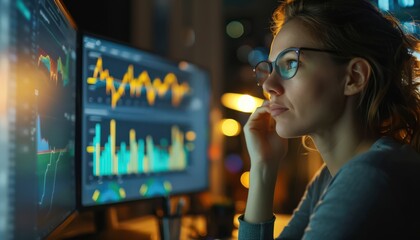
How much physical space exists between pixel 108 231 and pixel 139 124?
1.17 feet

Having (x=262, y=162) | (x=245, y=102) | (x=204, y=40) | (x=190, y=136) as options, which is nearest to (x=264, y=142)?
(x=262, y=162)

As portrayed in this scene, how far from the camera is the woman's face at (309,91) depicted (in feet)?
3.24

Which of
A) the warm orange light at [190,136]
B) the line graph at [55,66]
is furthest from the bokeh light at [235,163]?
the line graph at [55,66]

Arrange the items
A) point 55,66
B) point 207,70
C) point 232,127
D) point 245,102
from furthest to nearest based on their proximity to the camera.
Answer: point 232,127
point 245,102
point 207,70
point 55,66

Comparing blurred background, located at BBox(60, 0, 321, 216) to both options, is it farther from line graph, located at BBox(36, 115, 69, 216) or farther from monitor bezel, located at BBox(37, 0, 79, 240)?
line graph, located at BBox(36, 115, 69, 216)

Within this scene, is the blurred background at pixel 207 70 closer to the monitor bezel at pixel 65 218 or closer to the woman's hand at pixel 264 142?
the monitor bezel at pixel 65 218

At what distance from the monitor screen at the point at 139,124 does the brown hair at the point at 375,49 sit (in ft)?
1.82

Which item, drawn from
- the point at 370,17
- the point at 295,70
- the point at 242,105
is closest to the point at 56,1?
the point at 295,70

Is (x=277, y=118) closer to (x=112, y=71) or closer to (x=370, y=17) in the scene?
(x=370, y=17)

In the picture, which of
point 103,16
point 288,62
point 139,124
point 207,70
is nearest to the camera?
point 288,62

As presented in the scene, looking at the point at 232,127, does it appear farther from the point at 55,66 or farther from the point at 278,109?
the point at 55,66

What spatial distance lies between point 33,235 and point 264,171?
0.66 m

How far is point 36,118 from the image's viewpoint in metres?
0.74

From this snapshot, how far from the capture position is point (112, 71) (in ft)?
4.42
